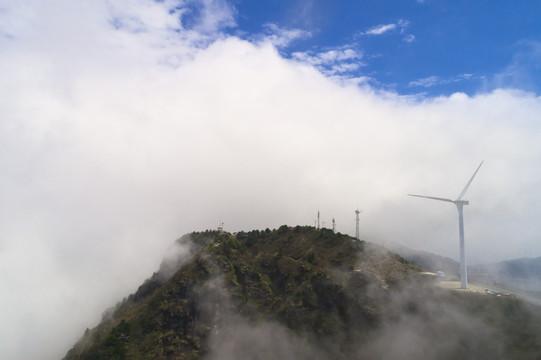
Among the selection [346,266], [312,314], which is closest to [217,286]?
[312,314]

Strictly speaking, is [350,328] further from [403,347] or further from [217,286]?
[217,286]

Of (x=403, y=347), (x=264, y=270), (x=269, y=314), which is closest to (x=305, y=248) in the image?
(x=264, y=270)

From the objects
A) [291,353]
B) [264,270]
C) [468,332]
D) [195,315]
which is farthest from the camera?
[264,270]

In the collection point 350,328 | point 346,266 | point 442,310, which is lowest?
point 350,328

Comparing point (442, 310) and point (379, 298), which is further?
point (379, 298)

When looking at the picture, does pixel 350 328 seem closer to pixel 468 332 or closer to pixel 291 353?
pixel 291 353

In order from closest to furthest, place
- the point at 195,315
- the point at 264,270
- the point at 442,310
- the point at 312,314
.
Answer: the point at 442,310, the point at 312,314, the point at 195,315, the point at 264,270

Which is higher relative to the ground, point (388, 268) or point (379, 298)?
point (388, 268)
